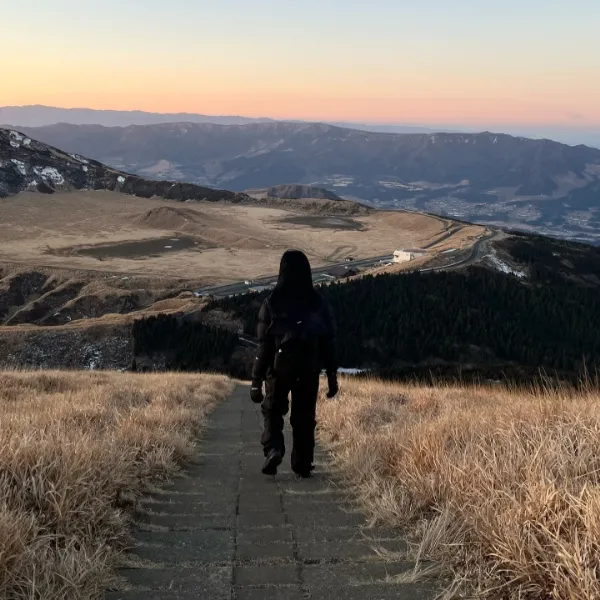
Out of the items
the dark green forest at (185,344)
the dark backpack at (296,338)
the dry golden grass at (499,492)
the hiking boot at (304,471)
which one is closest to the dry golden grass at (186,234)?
the dark green forest at (185,344)

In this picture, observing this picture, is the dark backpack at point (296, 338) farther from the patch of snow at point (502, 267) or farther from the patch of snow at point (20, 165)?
the patch of snow at point (20, 165)

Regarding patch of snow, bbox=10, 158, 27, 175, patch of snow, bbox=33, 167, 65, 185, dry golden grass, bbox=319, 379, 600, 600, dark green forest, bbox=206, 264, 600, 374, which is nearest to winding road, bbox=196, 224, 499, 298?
dark green forest, bbox=206, 264, 600, 374

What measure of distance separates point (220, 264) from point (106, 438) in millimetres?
77499

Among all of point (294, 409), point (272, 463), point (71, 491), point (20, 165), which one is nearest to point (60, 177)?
point (20, 165)

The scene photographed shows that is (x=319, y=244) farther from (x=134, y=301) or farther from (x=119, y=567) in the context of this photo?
(x=119, y=567)

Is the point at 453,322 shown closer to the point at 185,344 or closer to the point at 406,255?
the point at 185,344

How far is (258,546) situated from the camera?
12.6ft

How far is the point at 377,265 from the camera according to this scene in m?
82.1

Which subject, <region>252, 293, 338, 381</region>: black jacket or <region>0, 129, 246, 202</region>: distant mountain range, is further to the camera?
<region>0, 129, 246, 202</region>: distant mountain range

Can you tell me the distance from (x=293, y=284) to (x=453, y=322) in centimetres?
5278

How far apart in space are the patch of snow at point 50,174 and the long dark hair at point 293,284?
141m

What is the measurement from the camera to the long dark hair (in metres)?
6.04

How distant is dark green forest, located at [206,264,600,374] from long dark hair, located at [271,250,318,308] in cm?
4075

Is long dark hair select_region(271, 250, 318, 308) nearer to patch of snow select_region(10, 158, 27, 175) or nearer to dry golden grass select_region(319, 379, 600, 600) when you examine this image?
dry golden grass select_region(319, 379, 600, 600)
